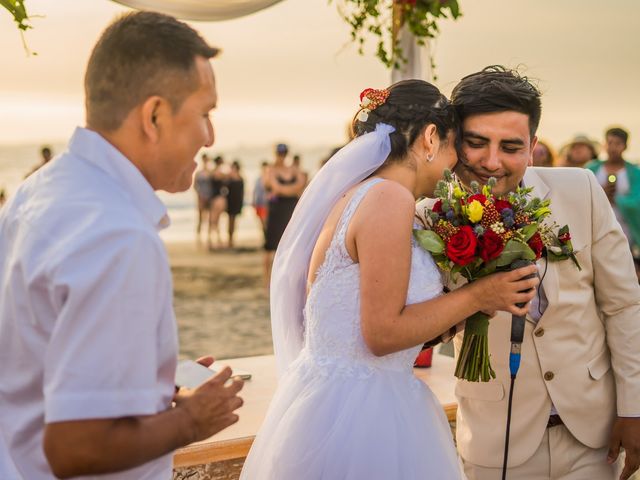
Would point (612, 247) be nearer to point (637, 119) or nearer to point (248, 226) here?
point (637, 119)

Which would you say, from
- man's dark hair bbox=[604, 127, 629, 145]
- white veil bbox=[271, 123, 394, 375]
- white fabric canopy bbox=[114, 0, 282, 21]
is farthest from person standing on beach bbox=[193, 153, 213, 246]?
white veil bbox=[271, 123, 394, 375]

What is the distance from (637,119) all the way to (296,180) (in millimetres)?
8214

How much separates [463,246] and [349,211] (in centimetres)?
36

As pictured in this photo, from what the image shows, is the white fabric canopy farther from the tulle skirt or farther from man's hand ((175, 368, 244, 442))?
man's hand ((175, 368, 244, 442))

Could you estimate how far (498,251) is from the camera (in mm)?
2176

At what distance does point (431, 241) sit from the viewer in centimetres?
226

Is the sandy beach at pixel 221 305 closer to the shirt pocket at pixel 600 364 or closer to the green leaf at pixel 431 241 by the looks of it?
the shirt pocket at pixel 600 364

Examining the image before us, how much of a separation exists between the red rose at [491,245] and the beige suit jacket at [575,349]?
15.7 inches

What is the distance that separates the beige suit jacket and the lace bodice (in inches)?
16.5

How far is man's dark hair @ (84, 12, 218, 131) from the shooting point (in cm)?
146

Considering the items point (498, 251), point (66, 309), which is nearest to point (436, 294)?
point (498, 251)

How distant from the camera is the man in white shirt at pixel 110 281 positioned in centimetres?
126

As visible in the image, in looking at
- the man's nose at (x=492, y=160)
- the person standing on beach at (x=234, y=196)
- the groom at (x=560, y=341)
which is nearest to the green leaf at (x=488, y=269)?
the groom at (x=560, y=341)

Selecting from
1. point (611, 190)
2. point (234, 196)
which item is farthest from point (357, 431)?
point (234, 196)
